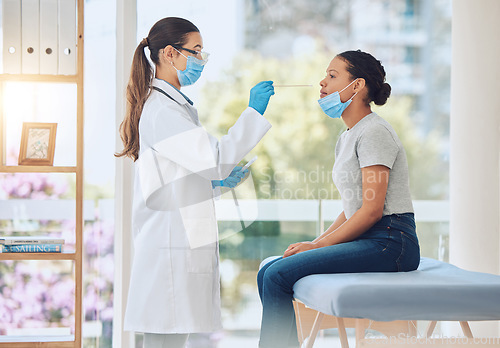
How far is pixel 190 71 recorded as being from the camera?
5.78 ft

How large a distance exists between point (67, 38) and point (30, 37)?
15 cm

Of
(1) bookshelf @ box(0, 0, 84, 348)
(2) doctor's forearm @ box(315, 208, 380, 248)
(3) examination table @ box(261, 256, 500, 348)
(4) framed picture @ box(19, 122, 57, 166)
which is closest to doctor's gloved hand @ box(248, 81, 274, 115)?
(2) doctor's forearm @ box(315, 208, 380, 248)

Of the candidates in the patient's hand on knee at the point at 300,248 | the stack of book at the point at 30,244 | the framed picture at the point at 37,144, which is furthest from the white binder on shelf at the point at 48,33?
the patient's hand on knee at the point at 300,248

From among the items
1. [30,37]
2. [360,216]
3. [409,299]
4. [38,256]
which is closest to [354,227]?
[360,216]

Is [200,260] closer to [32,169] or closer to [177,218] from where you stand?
[177,218]

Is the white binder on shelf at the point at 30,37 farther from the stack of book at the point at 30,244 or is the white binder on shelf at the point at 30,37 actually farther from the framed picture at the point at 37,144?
the stack of book at the point at 30,244

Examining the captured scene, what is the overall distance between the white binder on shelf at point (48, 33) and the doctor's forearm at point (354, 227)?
→ 1.37 m

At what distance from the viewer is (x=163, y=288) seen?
5.20ft

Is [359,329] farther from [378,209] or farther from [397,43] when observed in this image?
[397,43]

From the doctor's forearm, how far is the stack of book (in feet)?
3.82

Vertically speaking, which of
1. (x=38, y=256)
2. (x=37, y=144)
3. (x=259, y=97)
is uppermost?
(x=259, y=97)

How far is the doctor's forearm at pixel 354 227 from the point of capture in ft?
5.40

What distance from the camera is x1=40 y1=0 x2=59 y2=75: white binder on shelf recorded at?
227 cm

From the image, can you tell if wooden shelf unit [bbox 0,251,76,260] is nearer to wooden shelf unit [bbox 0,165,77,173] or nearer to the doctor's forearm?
wooden shelf unit [bbox 0,165,77,173]
